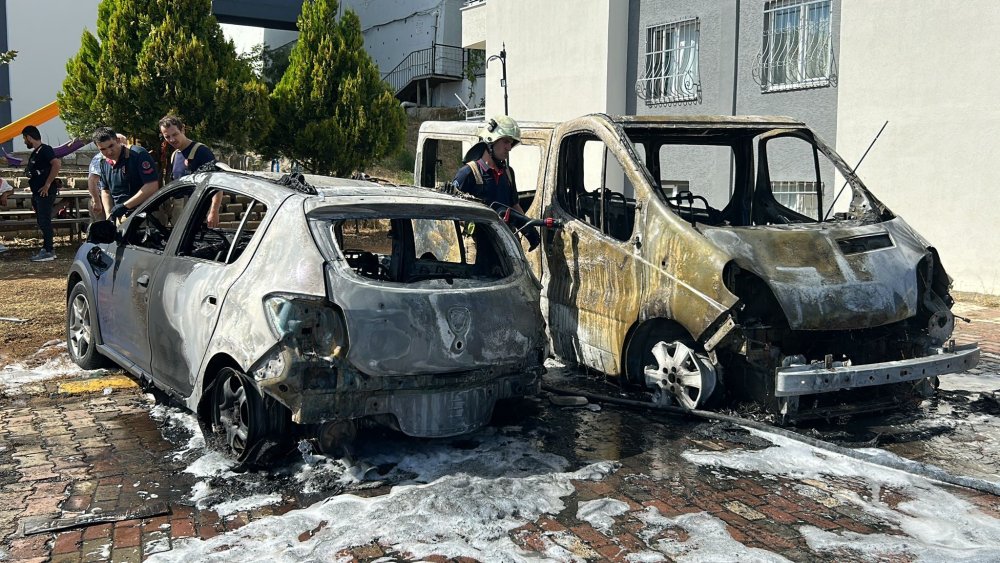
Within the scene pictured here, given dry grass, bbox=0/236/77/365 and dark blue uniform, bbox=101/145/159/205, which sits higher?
dark blue uniform, bbox=101/145/159/205

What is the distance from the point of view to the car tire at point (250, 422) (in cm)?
470

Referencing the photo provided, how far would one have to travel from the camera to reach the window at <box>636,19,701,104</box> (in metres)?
15.5

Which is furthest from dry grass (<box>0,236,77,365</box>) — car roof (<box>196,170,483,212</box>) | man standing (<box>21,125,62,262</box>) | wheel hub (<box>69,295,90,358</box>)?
car roof (<box>196,170,483,212</box>)

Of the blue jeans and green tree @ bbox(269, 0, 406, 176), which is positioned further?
green tree @ bbox(269, 0, 406, 176)

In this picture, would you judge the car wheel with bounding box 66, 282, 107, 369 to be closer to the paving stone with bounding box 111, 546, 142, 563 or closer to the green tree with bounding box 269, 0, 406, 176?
the paving stone with bounding box 111, 546, 142, 563

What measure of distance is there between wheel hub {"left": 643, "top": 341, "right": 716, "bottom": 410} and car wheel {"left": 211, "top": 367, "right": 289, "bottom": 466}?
2.46 metres

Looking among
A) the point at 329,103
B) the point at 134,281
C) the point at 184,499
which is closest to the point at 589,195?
the point at 134,281

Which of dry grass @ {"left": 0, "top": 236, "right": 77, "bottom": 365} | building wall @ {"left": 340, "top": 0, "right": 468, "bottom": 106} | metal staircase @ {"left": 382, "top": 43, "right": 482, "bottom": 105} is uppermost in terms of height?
building wall @ {"left": 340, "top": 0, "right": 468, "bottom": 106}

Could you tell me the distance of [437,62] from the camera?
102ft

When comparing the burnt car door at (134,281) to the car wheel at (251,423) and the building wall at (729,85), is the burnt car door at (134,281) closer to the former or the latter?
the car wheel at (251,423)

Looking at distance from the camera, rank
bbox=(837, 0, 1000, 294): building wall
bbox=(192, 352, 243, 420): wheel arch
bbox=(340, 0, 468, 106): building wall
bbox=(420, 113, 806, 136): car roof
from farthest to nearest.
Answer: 1. bbox=(340, 0, 468, 106): building wall
2. bbox=(837, 0, 1000, 294): building wall
3. bbox=(420, 113, 806, 136): car roof
4. bbox=(192, 352, 243, 420): wheel arch

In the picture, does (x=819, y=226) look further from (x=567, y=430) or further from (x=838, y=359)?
(x=567, y=430)

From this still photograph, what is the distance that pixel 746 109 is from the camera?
47.8ft

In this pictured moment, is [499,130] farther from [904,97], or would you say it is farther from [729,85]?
[729,85]
